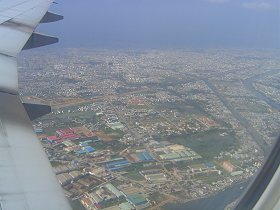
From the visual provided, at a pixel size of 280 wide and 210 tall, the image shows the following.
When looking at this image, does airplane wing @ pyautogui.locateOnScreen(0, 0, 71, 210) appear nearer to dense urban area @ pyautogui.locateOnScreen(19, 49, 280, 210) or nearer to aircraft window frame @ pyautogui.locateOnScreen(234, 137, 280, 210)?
dense urban area @ pyautogui.locateOnScreen(19, 49, 280, 210)

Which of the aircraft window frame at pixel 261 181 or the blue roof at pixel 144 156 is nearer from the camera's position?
the aircraft window frame at pixel 261 181

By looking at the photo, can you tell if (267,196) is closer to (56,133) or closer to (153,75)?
(56,133)

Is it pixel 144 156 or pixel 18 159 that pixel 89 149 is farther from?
pixel 18 159

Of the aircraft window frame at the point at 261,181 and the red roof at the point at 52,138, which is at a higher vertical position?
the aircraft window frame at the point at 261,181

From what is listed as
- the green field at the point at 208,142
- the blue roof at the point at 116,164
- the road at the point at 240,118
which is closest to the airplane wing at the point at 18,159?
the road at the point at 240,118

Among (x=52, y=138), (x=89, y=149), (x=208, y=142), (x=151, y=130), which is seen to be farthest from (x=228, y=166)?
(x=52, y=138)

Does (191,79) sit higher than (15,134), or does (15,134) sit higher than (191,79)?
(15,134)

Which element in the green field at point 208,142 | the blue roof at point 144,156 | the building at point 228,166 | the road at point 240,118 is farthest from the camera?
the blue roof at point 144,156

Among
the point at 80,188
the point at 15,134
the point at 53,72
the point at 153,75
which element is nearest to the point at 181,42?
the point at 153,75

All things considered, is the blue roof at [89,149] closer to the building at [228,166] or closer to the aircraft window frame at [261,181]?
the building at [228,166]
